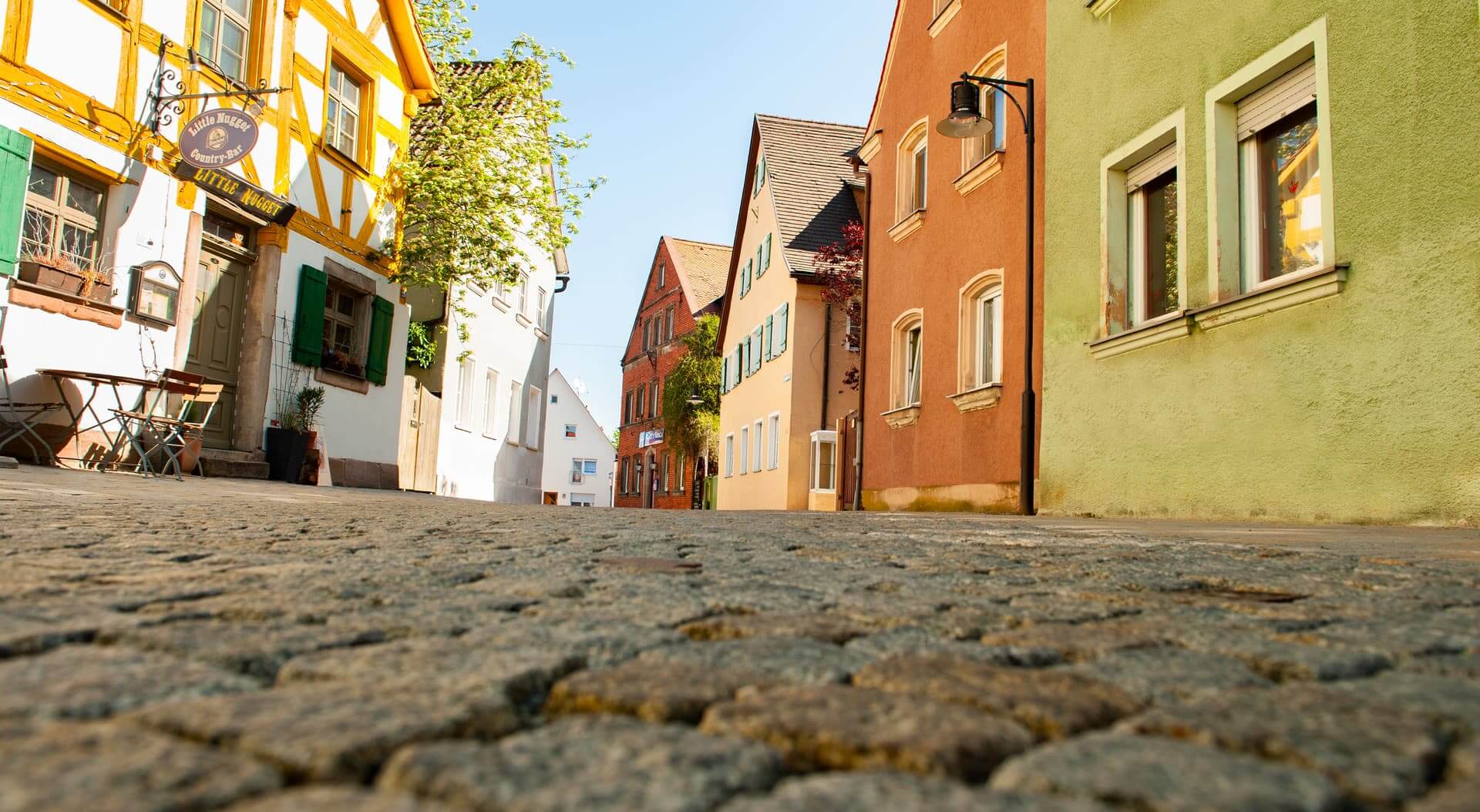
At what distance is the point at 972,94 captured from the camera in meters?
10.4

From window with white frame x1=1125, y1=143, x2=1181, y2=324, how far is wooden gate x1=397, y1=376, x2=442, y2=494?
425 inches

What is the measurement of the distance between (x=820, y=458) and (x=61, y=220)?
14.1 m

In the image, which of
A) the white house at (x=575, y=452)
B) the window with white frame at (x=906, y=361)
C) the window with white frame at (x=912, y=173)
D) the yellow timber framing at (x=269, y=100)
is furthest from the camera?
the white house at (x=575, y=452)

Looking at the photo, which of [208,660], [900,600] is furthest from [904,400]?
[208,660]

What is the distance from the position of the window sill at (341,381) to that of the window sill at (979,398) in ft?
24.8

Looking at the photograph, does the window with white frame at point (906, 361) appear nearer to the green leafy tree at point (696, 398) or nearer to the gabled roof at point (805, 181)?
the gabled roof at point (805, 181)

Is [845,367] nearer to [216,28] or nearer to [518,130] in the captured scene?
[518,130]

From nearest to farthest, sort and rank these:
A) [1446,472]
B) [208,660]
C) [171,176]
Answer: [208,660] → [1446,472] → [171,176]

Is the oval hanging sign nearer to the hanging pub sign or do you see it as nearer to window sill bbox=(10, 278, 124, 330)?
the hanging pub sign

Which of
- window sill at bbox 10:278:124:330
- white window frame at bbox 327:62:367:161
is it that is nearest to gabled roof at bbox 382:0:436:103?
white window frame at bbox 327:62:367:161

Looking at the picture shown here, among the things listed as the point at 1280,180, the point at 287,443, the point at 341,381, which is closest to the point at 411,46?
the point at 341,381

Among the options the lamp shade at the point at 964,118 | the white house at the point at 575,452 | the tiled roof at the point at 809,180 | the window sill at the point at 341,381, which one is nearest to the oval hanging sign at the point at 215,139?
the window sill at the point at 341,381

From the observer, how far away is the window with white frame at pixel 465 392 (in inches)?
791

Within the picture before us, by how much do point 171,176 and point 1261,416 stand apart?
9.90 m
